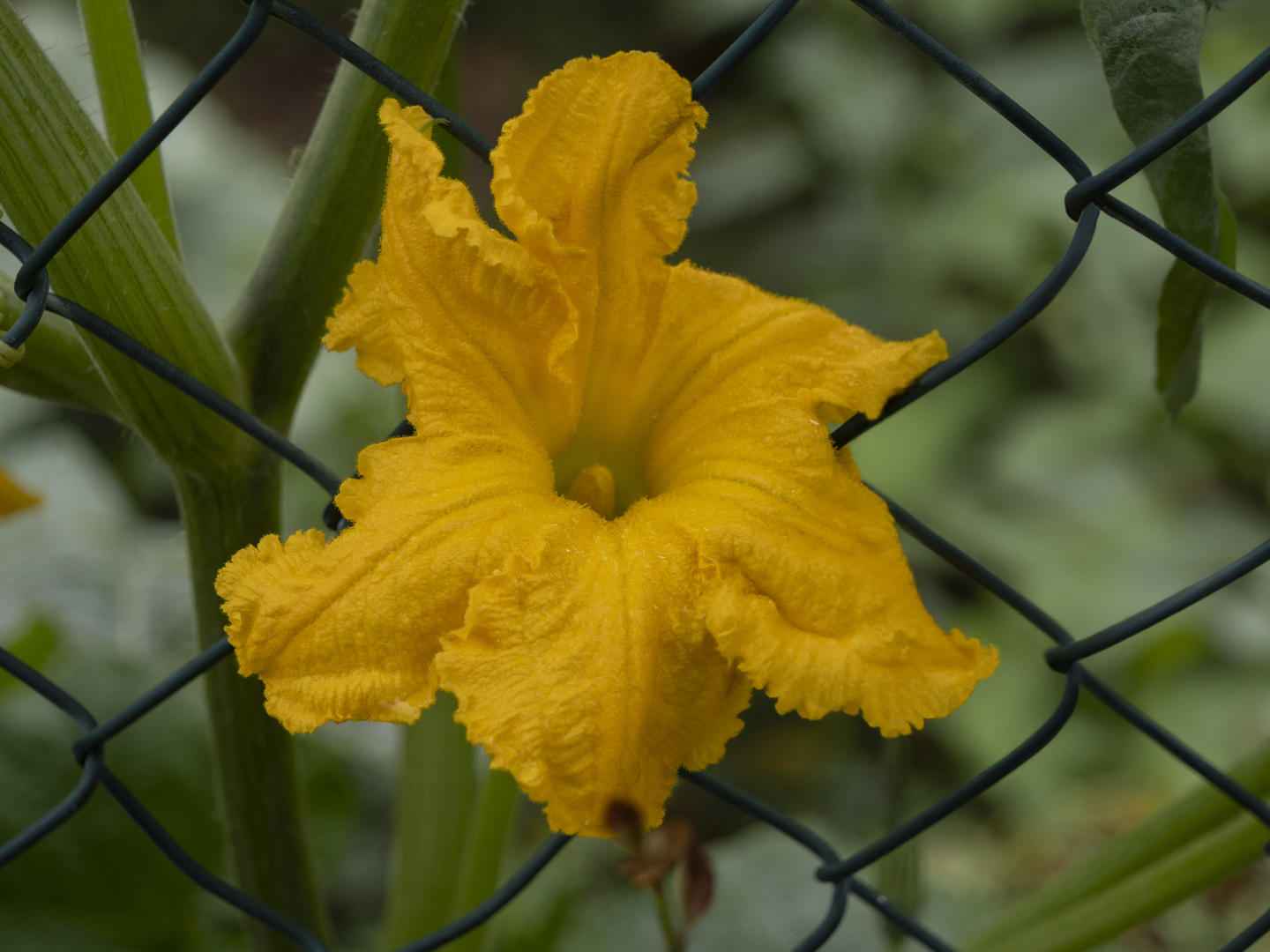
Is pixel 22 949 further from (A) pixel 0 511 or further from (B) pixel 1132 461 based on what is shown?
(B) pixel 1132 461

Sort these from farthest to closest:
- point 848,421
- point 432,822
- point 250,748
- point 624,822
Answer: point 432,822
point 250,748
point 848,421
point 624,822

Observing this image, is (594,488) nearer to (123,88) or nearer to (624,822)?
(624,822)

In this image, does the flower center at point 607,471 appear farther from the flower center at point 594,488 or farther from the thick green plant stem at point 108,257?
the thick green plant stem at point 108,257

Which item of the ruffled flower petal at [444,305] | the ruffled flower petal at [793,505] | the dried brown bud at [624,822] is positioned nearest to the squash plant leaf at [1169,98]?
the ruffled flower petal at [793,505]

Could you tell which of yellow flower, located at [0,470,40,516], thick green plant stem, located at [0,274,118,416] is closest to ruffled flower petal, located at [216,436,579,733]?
thick green plant stem, located at [0,274,118,416]

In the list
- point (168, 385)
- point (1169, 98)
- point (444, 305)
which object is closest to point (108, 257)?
point (168, 385)

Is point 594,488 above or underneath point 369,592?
above
